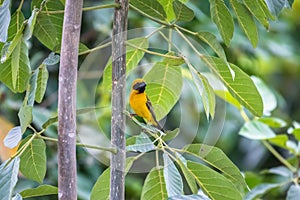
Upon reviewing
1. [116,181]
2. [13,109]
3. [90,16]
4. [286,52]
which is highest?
[90,16]

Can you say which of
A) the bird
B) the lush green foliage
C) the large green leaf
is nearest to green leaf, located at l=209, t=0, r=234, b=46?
the lush green foliage

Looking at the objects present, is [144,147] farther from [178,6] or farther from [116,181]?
[178,6]

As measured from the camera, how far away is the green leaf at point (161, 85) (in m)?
0.69

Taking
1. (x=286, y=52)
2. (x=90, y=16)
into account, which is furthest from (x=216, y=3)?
(x=286, y=52)

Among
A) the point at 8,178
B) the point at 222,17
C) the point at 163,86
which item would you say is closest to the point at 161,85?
the point at 163,86

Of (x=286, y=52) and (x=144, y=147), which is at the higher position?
(x=286, y=52)

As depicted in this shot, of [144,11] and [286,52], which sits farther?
[286,52]

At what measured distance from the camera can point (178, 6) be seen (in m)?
0.64

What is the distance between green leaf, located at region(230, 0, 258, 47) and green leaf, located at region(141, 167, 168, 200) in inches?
7.4

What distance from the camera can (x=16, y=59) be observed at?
60cm

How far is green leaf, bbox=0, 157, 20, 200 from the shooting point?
558mm

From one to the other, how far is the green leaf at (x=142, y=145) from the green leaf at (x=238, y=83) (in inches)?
4.7

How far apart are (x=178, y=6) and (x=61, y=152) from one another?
0.70 ft

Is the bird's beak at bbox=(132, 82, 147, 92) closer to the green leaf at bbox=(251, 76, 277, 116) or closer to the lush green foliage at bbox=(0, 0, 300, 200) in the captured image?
the lush green foliage at bbox=(0, 0, 300, 200)
